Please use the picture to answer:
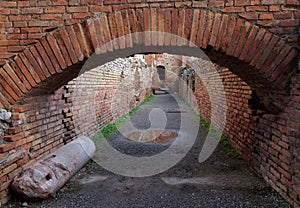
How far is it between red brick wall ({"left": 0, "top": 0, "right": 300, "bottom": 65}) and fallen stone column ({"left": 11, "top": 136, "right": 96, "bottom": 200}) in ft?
4.97

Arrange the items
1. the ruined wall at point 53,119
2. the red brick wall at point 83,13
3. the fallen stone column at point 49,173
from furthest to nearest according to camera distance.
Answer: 1. the ruined wall at point 53,119
2. the fallen stone column at point 49,173
3. the red brick wall at point 83,13

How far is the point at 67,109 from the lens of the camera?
469 centimetres

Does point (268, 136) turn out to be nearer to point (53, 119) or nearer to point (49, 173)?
point (49, 173)

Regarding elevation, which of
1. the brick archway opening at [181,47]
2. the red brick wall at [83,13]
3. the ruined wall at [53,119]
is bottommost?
the ruined wall at [53,119]

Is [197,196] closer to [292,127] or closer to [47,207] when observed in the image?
[292,127]

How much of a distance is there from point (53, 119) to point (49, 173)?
4.17 feet

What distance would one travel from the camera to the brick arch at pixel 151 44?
106 inches

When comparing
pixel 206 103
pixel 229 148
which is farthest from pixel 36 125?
pixel 206 103

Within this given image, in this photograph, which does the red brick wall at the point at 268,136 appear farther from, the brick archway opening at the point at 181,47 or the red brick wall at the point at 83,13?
the red brick wall at the point at 83,13

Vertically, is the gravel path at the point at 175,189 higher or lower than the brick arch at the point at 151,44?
lower

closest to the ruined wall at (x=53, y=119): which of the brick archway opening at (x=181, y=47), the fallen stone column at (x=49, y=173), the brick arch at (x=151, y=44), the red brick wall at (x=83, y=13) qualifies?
the brick archway opening at (x=181, y=47)

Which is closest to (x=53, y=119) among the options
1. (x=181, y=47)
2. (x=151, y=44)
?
(x=151, y=44)

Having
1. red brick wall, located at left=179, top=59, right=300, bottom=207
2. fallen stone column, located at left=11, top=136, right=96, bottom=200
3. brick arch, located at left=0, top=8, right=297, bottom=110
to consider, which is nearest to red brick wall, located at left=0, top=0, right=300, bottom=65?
brick arch, located at left=0, top=8, right=297, bottom=110

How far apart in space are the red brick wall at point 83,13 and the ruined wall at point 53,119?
902mm
